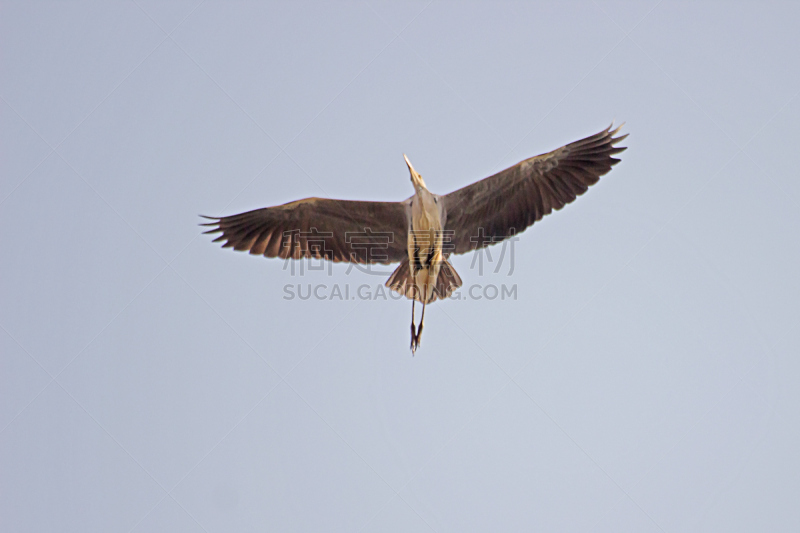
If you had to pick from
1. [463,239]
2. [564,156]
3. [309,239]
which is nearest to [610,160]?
[564,156]

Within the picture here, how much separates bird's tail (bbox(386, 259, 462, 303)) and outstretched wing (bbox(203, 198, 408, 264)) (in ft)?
1.23

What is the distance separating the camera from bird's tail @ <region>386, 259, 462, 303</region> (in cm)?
988

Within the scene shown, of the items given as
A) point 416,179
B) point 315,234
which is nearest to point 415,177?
point 416,179

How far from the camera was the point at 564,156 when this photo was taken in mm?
9328

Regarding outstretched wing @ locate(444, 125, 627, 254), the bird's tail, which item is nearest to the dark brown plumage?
outstretched wing @ locate(444, 125, 627, 254)

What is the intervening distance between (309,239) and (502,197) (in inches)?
102

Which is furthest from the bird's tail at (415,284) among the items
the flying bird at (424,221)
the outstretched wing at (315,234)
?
the outstretched wing at (315,234)

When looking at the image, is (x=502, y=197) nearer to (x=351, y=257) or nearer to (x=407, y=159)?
(x=407, y=159)

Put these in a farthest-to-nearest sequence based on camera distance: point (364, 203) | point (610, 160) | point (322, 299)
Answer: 1. point (322, 299)
2. point (364, 203)
3. point (610, 160)

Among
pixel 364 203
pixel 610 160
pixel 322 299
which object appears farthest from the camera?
pixel 322 299

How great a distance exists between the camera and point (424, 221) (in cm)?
961

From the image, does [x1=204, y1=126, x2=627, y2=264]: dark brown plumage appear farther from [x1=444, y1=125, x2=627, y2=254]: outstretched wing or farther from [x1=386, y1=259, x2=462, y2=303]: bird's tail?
[x1=386, y1=259, x2=462, y2=303]: bird's tail

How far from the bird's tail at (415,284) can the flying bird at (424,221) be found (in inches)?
0.5

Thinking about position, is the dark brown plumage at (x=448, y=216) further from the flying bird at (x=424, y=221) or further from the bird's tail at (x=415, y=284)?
the bird's tail at (x=415, y=284)
